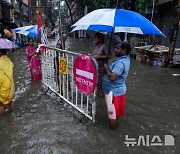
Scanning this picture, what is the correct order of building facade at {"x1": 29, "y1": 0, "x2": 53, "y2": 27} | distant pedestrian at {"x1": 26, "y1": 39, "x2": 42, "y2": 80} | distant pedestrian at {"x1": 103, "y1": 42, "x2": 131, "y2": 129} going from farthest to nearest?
1. building facade at {"x1": 29, "y1": 0, "x2": 53, "y2": 27}
2. distant pedestrian at {"x1": 26, "y1": 39, "x2": 42, "y2": 80}
3. distant pedestrian at {"x1": 103, "y1": 42, "x2": 131, "y2": 129}

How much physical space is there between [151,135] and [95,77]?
1522mm

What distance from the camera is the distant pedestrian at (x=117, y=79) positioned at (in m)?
3.52

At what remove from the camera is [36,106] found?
5176mm

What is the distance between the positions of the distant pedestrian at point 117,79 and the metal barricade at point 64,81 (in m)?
0.56

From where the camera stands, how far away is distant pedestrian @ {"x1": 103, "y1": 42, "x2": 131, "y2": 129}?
3.52 m

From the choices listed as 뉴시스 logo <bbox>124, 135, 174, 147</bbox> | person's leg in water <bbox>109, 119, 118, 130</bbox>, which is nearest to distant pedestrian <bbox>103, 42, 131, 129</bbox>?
person's leg in water <bbox>109, 119, 118, 130</bbox>

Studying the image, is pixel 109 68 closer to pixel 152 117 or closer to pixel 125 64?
pixel 125 64


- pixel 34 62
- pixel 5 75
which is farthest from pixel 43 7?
pixel 5 75

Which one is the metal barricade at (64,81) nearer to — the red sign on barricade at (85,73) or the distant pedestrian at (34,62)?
the red sign on barricade at (85,73)

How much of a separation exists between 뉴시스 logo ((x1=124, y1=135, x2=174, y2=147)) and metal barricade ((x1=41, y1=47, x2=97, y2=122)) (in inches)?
33.0

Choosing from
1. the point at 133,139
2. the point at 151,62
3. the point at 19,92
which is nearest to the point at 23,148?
the point at 133,139

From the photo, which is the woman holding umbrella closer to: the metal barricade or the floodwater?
the floodwater

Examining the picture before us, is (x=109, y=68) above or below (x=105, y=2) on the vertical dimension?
below

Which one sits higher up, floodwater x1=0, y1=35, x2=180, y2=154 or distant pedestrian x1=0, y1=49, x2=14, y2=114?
distant pedestrian x1=0, y1=49, x2=14, y2=114
